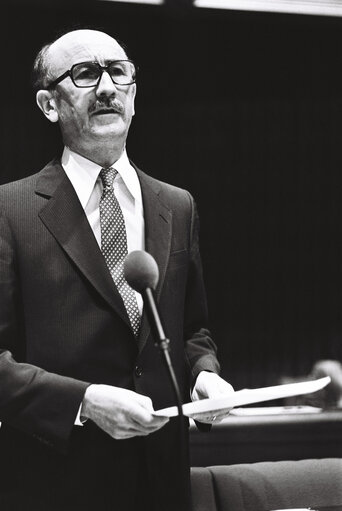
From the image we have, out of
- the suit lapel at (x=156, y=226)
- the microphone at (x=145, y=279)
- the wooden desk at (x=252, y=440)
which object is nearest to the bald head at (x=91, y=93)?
the suit lapel at (x=156, y=226)

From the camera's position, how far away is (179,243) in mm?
1475

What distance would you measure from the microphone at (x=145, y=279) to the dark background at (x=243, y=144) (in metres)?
1.33

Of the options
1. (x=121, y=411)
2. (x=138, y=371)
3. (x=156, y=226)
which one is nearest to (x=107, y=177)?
(x=156, y=226)

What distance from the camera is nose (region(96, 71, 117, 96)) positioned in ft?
4.59

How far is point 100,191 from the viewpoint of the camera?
1.43m

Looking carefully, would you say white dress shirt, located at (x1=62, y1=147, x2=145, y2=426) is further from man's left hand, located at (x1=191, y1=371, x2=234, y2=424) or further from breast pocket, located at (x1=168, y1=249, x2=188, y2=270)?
man's left hand, located at (x1=191, y1=371, x2=234, y2=424)

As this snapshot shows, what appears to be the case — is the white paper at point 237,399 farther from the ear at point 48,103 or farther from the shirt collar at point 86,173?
the ear at point 48,103

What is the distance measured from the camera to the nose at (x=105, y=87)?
1398mm

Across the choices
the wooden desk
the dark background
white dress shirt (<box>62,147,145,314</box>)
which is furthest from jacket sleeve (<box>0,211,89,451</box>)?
the dark background

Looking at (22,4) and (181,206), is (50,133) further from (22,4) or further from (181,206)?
(181,206)

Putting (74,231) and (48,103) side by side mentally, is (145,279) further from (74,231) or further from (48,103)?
(48,103)

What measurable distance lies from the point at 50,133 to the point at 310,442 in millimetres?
1280

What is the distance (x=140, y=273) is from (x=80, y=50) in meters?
0.58

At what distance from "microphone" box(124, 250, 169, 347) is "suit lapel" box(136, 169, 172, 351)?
0.89ft
